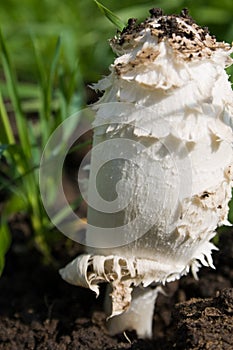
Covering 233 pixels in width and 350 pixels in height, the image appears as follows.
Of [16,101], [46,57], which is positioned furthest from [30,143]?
[46,57]

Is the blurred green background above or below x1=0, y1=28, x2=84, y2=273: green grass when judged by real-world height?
above

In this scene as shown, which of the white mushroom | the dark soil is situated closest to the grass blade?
the dark soil

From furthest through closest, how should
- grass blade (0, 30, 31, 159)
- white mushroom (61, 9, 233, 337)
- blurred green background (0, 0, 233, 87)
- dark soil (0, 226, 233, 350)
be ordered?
blurred green background (0, 0, 233, 87)
grass blade (0, 30, 31, 159)
dark soil (0, 226, 233, 350)
white mushroom (61, 9, 233, 337)

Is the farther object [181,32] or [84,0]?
[84,0]

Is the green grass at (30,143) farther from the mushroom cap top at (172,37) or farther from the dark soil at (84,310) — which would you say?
the mushroom cap top at (172,37)

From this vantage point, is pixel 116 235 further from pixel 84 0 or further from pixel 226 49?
pixel 84 0

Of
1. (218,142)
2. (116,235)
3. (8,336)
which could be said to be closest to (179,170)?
(218,142)

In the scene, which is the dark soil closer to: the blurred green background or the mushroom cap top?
the mushroom cap top

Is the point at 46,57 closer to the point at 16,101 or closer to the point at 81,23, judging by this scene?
the point at 81,23
